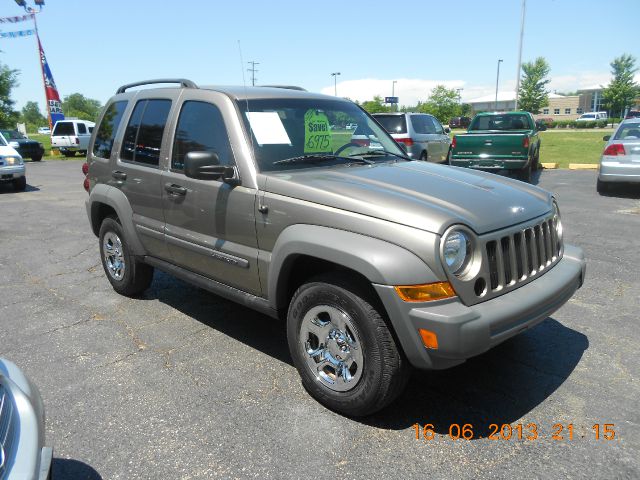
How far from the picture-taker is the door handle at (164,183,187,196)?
3826mm

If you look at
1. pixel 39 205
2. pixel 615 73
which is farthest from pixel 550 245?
pixel 615 73

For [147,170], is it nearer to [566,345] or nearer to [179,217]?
[179,217]

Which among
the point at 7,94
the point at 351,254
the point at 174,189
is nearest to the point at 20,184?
the point at 174,189

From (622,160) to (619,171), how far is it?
0.80 feet

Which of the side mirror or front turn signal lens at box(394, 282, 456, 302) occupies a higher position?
the side mirror

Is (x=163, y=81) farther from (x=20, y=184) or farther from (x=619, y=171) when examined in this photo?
(x=20, y=184)

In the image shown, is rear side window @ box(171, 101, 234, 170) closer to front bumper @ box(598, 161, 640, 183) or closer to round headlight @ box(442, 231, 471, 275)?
round headlight @ box(442, 231, 471, 275)

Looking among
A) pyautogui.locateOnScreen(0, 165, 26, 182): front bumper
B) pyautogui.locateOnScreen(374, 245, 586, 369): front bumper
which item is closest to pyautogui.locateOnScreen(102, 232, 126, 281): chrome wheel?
pyautogui.locateOnScreen(374, 245, 586, 369): front bumper

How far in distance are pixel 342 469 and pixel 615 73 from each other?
8476 cm

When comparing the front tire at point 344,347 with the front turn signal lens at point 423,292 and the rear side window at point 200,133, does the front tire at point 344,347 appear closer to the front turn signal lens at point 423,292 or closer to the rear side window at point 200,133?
the front turn signal lens at point 423,292

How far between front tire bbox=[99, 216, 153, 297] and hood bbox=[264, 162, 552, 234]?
2.22 m

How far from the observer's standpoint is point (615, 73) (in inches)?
2820

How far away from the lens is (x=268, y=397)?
3170mm

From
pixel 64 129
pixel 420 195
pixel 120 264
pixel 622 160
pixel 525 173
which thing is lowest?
pixel 525 173
